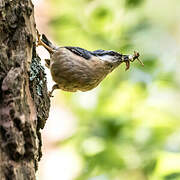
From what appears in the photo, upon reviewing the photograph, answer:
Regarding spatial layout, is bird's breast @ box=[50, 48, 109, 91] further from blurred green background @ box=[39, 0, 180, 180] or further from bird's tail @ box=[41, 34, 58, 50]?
blurred green background @ box=[39, 0, 180, 180]

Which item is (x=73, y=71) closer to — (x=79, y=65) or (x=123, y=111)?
(x=79, y=65)

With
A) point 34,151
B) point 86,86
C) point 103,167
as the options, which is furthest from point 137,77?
point 34,151

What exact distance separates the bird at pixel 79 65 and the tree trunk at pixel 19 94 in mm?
1196

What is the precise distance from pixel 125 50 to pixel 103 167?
3.67ft

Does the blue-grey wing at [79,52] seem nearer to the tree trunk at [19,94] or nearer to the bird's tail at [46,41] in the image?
the bird's tail at [46,41]

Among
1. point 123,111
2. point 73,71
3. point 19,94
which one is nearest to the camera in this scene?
point 19,94

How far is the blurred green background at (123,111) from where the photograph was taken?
12.4 ft

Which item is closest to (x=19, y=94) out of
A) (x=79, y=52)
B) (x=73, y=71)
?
(x=73, y=71)

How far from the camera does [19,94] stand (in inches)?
94.6

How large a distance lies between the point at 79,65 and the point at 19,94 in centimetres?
184

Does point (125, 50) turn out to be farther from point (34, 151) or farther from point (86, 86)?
point (34, 151)

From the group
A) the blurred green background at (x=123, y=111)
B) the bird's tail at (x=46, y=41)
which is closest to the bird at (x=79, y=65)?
the bird's tail at (x=46, y=41)

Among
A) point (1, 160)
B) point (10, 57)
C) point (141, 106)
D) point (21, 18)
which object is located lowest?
point (1, 160)

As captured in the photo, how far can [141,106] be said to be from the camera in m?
4.32
